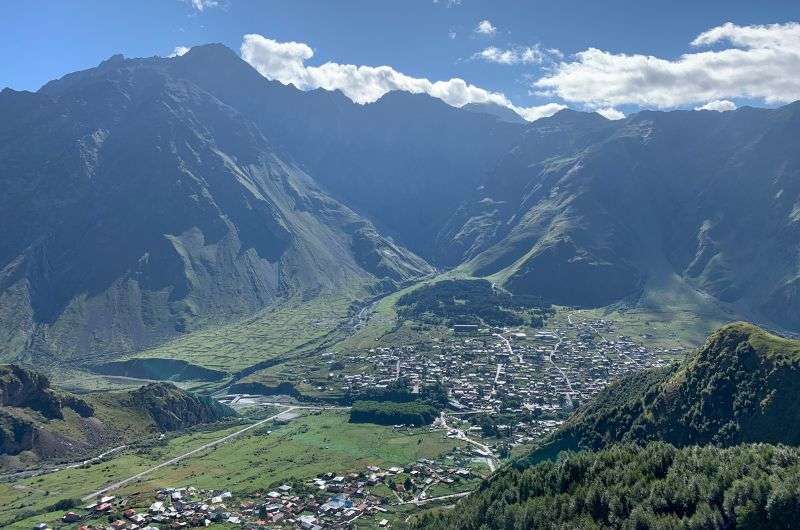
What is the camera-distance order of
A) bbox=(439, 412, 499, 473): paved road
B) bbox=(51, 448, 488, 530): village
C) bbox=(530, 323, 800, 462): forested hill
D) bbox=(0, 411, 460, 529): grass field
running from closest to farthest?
bbox=(530, 323, 800, 462): forested hill → bbox=(51, 448, 488, 530): village → bbox=(0, 411, 460, 529): grass field → bbox=(439, 412, 499, 473): paved road

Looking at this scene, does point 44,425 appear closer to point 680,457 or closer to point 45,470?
point 45,470

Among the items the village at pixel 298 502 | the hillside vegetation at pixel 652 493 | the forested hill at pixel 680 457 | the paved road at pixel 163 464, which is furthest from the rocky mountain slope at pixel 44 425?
the hillside vegetation at pixel 652 493

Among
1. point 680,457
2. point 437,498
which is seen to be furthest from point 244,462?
point 680,457

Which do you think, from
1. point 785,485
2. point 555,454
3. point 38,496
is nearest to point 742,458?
point 785,485

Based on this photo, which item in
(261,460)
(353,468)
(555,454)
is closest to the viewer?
(555,454)

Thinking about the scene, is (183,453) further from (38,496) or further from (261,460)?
(38,496)

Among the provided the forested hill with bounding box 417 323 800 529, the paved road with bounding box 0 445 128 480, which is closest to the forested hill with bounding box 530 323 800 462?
the forested hill with bounding box 417 323 800 529

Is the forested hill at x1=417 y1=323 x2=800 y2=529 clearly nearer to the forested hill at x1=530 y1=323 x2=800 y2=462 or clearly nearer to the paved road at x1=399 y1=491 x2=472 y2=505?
the forested hill at x1=530 y1=323 x2=800 y2=462
